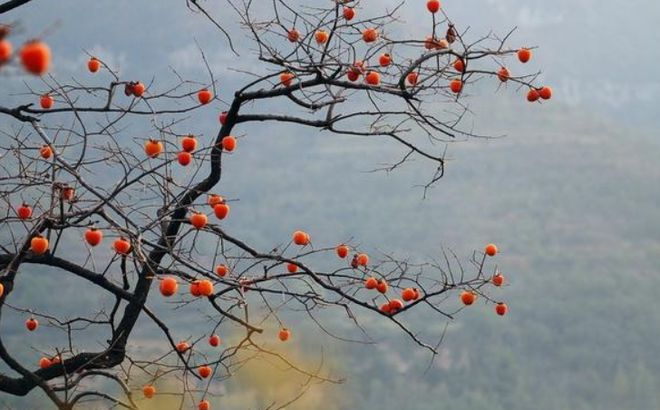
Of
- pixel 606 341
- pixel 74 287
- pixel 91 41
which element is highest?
pixel 91 41

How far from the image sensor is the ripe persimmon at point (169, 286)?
355cm

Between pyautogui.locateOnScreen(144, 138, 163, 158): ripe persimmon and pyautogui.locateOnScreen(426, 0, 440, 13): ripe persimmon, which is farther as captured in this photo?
pyautogui.locateOnScreen(426, 0, 440, 13): ripe persimmon

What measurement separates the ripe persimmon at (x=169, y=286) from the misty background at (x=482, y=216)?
1491 inches

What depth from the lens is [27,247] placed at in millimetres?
3875

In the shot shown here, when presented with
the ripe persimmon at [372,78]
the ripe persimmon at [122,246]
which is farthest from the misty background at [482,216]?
the ripe persimmon at [122,246]

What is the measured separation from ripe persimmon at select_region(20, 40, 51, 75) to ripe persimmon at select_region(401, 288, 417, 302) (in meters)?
3.01

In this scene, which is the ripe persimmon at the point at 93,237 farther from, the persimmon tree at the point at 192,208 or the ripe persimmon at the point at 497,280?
the ripe persimmon at the point at 497,280

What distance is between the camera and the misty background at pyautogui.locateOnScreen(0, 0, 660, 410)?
5684 centimetres

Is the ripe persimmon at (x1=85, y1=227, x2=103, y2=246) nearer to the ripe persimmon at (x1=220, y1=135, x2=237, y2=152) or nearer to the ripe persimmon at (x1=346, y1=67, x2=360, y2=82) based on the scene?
the ripe persimmon at (x1=220, y1=135, x2=237, y2=152)

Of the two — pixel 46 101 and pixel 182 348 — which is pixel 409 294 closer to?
pixel 182 348

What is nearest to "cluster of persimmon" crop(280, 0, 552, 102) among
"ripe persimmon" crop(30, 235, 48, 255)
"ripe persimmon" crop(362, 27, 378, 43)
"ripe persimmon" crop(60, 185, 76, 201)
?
"ripe persimmon" crop(362, 27, 378, 43)

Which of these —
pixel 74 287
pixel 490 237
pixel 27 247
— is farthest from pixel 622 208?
pixel 27 247

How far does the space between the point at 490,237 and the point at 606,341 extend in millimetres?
20030

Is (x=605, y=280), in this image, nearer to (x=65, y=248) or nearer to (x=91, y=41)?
(x=91, y=41)
